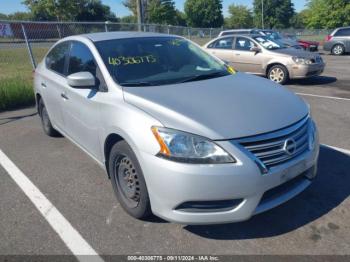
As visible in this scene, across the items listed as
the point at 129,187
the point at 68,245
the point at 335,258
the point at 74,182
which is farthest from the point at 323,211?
the point at 74,182

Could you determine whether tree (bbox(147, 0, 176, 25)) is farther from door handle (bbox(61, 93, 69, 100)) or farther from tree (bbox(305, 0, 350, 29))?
door handle (bbox(61, 93, 69, 100))

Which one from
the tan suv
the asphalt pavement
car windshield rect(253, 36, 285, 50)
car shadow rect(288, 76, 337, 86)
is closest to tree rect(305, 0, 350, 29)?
car shadow rect(288, 76, 337, 86)

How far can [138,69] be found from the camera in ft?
12.0

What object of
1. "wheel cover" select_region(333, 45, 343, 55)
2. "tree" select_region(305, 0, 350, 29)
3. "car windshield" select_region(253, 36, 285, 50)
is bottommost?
"wheel cover" select_region(333, 45, 343, 55)

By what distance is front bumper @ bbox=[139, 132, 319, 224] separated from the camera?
253cm

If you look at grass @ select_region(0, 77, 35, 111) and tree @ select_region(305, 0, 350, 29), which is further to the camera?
tree @ select_region(305, 0, 350, 29)

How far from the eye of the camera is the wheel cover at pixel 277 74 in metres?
10.1

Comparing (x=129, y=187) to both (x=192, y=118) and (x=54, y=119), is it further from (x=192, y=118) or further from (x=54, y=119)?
(x=54, y=119)

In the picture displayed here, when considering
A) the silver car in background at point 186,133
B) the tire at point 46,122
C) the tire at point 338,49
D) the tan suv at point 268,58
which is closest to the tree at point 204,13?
the tire at point 338,49

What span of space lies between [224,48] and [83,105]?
8464mm

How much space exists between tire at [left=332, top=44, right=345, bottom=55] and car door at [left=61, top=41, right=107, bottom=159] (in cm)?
2023

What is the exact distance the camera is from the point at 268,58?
10.2 metres

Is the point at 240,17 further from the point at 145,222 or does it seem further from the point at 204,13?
the point at 145,222

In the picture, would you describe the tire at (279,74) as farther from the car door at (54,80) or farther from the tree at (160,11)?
the tree at (160,11)
